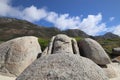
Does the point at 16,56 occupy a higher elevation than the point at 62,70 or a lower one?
higher

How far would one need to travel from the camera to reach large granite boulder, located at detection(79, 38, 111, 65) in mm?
18203

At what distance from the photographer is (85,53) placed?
1906 cm

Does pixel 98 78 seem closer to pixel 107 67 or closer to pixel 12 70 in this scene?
pixel 12 70

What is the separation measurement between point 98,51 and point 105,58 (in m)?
0.74

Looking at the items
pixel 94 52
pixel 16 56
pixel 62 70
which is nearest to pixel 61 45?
pixel 94 52

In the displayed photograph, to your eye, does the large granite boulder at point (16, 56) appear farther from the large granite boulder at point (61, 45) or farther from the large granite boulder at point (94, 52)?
the large granite boulder at point (94, 52)

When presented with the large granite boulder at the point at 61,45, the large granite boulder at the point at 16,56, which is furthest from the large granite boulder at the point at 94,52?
the large granite boulder at the point at 16,56

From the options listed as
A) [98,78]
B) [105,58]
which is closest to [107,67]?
[105,58]

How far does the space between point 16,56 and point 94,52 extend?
6.01 meters

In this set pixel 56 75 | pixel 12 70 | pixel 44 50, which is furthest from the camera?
pixel 44 50

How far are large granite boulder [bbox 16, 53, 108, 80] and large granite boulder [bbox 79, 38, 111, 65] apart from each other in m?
10.6

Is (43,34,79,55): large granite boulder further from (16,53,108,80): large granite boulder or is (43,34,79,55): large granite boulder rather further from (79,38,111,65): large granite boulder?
(16,53,108,80): large granite boulder

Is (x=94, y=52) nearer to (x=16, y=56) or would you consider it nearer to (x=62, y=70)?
(x=16, y=56)

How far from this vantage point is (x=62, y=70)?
721cm
